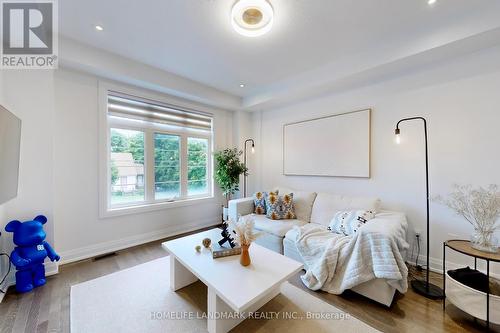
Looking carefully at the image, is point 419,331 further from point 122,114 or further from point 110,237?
point 122,114

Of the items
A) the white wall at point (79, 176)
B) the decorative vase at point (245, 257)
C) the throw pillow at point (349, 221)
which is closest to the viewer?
the decorative vase at point (245, 257)

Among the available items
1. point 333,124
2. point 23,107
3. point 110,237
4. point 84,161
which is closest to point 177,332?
point 110,237

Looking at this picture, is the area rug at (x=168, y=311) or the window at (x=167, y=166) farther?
the window at (x=167, y=166)

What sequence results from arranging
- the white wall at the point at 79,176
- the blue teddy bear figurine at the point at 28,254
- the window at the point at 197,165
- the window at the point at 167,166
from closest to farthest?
the blue teddy bear figurine at the point at 28,254 < the white wall at the point at 79,176 < the window at the point at 167,166 < the window at the point at 197,165

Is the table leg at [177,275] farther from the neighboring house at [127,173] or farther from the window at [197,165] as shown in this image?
the window at [197,165]

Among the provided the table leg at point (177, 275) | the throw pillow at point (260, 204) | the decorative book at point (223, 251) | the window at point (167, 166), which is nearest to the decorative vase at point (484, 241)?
the decorative book at point (223, 251)

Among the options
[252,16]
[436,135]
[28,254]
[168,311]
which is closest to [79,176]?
[28,254]

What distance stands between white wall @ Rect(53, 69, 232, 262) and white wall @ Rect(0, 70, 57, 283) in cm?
23

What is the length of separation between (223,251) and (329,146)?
7.69 ft

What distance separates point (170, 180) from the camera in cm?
364

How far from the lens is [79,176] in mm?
2680

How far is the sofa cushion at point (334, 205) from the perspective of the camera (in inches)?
102

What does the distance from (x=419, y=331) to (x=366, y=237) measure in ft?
2.34

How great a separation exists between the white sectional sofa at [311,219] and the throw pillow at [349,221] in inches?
5.3
